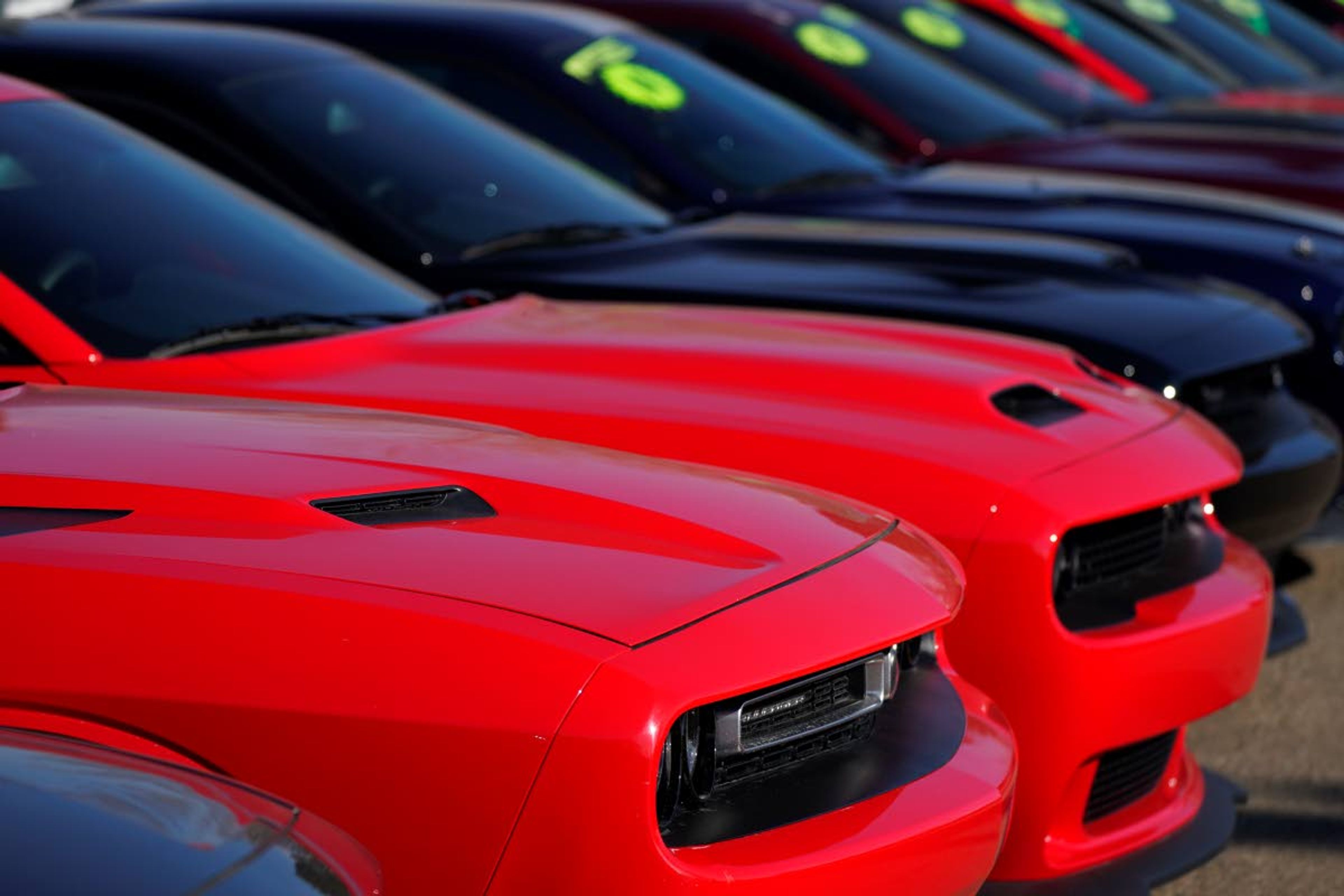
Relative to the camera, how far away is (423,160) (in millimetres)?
5453

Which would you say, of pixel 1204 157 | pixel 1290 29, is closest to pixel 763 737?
pixel 1204 157

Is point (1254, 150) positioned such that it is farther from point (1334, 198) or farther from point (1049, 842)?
point (1049, 842)

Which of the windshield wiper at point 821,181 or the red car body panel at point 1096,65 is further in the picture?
the red car body panel at point 1096,65

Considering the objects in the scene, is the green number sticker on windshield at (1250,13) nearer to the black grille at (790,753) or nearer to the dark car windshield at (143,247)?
the dark car windshield at (143,247)

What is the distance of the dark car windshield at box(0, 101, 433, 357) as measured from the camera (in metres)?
3.87

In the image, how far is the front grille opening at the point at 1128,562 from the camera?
3584 mm

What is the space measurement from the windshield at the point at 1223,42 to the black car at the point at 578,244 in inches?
314

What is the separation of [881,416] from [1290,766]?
63.6 inches

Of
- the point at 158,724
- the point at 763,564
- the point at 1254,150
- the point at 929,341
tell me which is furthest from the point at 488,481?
the point at 1254,150

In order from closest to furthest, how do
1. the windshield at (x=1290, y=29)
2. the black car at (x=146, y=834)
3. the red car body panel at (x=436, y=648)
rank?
1. the black car at (x=146, y=834)
2. the red car body panel at (x=436, y=648)
3. the windshield at (x=1290, y=29)

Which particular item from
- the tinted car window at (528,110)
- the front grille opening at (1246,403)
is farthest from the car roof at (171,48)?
the front grille opening at (1246,403)

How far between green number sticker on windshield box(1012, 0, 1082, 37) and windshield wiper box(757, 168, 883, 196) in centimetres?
483

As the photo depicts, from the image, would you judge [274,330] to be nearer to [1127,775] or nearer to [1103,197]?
[1127,775]

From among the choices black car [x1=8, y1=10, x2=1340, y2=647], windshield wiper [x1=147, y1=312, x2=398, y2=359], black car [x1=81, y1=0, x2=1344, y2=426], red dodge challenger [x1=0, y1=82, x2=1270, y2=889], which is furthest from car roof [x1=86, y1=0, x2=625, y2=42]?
windshield wiper [x1=147, y1=312, x2=398, y2=359]
